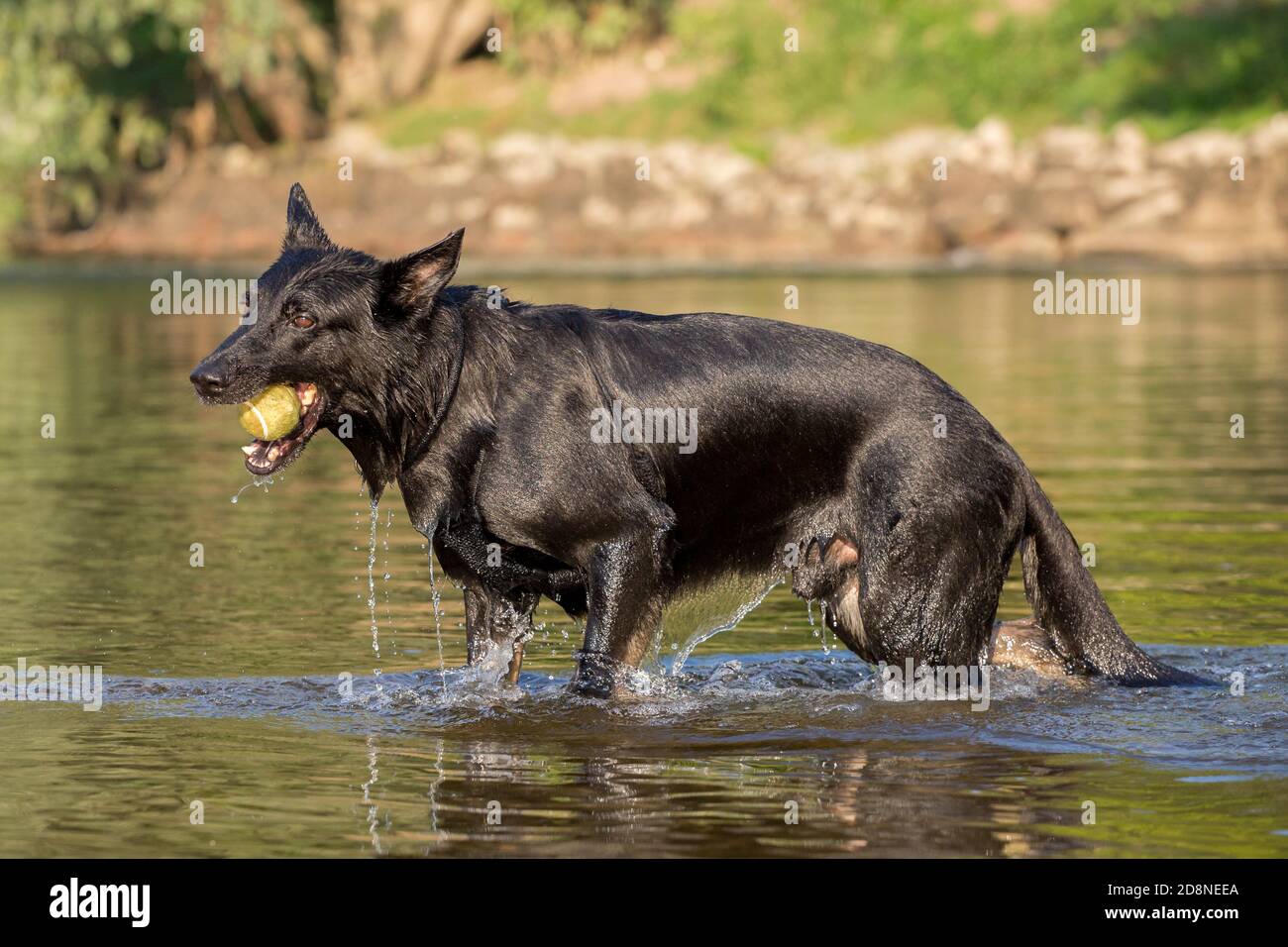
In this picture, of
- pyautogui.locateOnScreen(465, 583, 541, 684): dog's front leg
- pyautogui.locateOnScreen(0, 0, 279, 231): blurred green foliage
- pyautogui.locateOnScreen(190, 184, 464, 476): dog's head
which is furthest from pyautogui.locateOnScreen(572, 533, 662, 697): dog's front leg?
pyautogui.locateOnScreen(0, 0, 279, 231): blurred green foliage

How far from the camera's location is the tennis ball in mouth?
24.8 ft

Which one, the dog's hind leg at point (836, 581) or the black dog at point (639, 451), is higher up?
the black dog at point (639, 451)

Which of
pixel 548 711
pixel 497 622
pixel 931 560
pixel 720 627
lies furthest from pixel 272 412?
pixel 931 560

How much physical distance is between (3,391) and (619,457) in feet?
47.4

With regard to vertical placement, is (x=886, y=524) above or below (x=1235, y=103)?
below

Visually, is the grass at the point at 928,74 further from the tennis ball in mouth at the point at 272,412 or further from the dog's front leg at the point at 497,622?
the tennis ball in mouth at the point at 272,412

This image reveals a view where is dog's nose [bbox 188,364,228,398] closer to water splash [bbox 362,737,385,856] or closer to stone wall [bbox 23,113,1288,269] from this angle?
water splash [bbox 362,737,385,856]

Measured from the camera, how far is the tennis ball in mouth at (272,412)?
7559mm

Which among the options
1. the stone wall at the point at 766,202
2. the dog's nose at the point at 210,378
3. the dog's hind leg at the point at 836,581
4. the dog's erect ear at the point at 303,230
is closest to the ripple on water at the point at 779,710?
the dog's hind leg at the point at 836,581

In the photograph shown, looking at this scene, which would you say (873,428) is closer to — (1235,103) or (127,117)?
(1235,103)

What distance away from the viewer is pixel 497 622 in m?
8.16

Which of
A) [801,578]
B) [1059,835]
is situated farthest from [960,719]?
[1059,835]

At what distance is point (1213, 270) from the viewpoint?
120 ft
